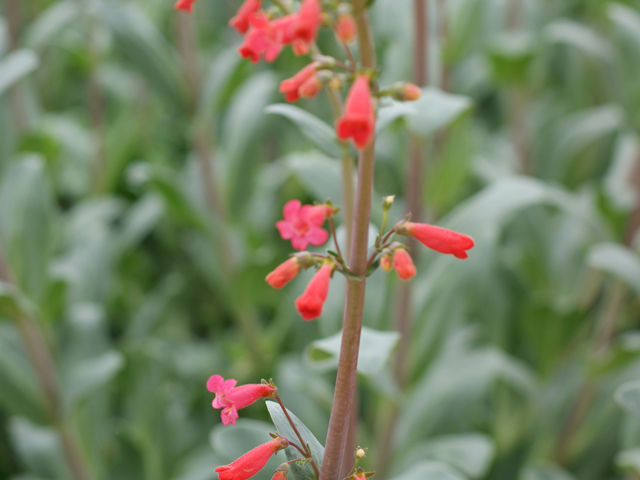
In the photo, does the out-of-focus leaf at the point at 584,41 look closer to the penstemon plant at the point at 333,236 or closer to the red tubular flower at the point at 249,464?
the penstemon plant at the point at 333,236

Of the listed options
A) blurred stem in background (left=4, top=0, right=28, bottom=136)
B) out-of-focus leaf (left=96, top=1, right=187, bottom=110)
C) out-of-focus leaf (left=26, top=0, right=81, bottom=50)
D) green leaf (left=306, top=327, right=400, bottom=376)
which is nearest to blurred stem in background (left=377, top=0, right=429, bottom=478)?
green leaf (left=306, top=327, right=400, bottom=376)

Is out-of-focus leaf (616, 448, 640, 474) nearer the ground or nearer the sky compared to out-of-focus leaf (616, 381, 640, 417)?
nearer the ground

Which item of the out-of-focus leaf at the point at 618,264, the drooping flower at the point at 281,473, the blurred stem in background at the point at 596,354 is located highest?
the drooping flower at the point at 281,473

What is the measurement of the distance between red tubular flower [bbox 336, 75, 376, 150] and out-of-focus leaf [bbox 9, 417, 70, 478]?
1.43 meters

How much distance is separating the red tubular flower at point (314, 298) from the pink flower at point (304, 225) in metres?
0.04

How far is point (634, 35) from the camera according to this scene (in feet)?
4.91

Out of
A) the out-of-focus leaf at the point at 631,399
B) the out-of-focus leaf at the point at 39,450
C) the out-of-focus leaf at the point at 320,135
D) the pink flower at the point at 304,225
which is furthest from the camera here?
the out-of-focus leaf at the point at 39,450

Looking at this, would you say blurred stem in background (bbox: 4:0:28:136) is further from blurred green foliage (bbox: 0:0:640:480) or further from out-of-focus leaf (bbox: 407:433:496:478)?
out-of-focus leaf (bbox: 407:433:496:478)

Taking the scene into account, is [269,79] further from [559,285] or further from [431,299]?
[559,285]

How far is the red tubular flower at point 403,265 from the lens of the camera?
0.59 meters

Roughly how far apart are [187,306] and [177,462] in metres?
0.63

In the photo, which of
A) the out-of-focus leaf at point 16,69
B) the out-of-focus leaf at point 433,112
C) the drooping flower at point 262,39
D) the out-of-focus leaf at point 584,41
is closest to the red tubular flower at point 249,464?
the drooping flower at point 262,39

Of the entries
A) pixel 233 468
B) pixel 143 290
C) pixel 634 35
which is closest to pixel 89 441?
pixel 143 290

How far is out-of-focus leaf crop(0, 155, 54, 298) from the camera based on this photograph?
1482 millimetres
